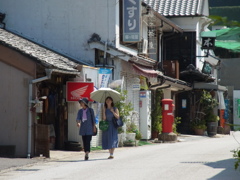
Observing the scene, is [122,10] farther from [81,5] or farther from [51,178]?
[51,178]

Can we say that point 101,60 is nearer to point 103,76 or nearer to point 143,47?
point 103,76

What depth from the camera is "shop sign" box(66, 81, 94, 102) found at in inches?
768

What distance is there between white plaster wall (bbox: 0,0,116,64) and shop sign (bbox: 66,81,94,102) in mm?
2855

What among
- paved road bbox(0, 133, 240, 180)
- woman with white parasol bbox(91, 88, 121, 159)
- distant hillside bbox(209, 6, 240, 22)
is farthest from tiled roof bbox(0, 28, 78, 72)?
distant hillside bbox(209, 6, 240, 22)

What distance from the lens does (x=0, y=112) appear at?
1688 centimetres

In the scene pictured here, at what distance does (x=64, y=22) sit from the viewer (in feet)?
75.0

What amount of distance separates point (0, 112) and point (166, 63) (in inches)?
653

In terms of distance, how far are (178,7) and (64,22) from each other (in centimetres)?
1401

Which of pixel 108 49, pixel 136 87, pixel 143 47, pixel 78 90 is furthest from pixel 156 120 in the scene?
pixel 78 90

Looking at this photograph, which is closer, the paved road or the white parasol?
the paved road

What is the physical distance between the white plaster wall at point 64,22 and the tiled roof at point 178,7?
1305cm

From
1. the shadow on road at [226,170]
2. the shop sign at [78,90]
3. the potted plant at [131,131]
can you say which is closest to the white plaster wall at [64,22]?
the shop sign at [78,90]

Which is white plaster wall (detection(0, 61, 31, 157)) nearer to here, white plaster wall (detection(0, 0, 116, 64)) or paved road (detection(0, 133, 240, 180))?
paved road (detection(0, 133, 240, 180))

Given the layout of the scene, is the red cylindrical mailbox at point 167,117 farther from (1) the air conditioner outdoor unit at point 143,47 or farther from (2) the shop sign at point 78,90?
(2) the shop sign at point 78,90
